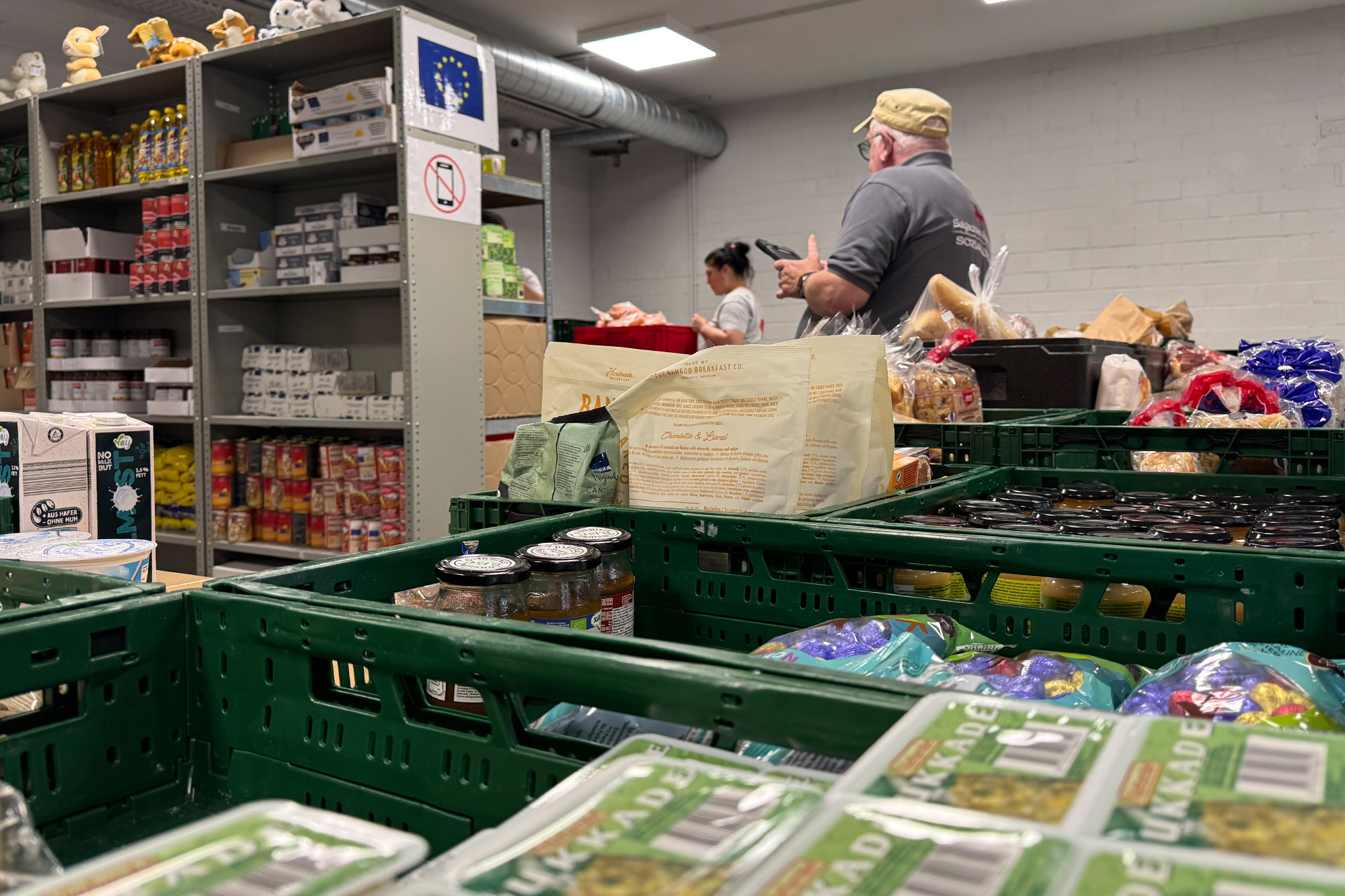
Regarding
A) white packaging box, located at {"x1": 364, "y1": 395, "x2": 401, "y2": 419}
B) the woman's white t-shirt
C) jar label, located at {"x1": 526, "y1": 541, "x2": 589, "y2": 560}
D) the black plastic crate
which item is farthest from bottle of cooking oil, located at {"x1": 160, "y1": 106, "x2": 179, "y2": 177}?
jar label, located at {"x1": 526, "y1": 541, "x2": 589, "y2": 560}

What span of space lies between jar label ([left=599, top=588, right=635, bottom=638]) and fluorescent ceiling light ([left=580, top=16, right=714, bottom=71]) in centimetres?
612

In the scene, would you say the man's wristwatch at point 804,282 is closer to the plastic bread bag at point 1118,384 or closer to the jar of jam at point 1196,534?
the plastic bread bag at point 1118,384

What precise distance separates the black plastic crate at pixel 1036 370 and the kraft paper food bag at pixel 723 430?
158 centimetres

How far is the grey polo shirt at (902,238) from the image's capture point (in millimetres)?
3268

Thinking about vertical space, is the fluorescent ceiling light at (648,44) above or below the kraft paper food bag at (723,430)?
above

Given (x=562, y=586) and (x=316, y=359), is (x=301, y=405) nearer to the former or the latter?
(x=316, y=359)

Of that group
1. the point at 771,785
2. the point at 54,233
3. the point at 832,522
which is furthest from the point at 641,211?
the point at 771,785

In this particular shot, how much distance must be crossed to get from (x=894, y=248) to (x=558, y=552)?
261 cm

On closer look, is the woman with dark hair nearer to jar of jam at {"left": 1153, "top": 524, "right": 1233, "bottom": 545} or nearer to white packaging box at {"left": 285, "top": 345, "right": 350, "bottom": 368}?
white packaging box at {"left": 285, "top": 345, "right": 350, "bottom": 368}

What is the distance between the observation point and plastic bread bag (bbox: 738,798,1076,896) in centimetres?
34

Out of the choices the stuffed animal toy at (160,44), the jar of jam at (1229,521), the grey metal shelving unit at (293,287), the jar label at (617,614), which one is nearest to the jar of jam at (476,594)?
the jar label at (617,614)

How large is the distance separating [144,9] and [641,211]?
4462 mm

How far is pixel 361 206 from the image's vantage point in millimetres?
3953

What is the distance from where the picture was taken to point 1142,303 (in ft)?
23.8
